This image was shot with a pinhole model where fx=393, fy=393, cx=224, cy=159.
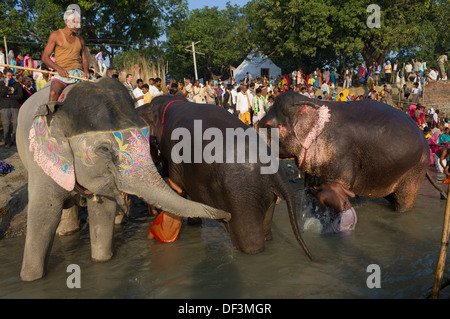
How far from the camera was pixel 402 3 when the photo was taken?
27.6 metres

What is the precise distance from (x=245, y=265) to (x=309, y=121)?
2.38 metres

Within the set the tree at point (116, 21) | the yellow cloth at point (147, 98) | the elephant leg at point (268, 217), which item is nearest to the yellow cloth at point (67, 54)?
the elephant leg at point (268, 217)

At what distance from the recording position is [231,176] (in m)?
4.21

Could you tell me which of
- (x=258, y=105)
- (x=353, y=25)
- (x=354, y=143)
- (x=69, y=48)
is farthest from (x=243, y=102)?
(x=353, y=25)

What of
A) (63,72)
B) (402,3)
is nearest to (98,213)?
(63,72)

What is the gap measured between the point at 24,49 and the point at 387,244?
39785mm

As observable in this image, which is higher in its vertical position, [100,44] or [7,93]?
[100,44]

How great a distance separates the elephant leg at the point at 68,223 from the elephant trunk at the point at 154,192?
2.66 metres

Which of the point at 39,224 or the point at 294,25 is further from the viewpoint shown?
the point at 294,25

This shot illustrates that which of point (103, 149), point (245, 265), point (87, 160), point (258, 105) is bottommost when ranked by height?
point (245, 265)

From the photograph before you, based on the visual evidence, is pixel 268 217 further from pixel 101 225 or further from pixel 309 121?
pixel 101 225

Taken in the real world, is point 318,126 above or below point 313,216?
above

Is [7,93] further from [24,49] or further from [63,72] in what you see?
[24,49]

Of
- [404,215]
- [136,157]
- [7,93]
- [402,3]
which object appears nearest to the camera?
[136,157]
